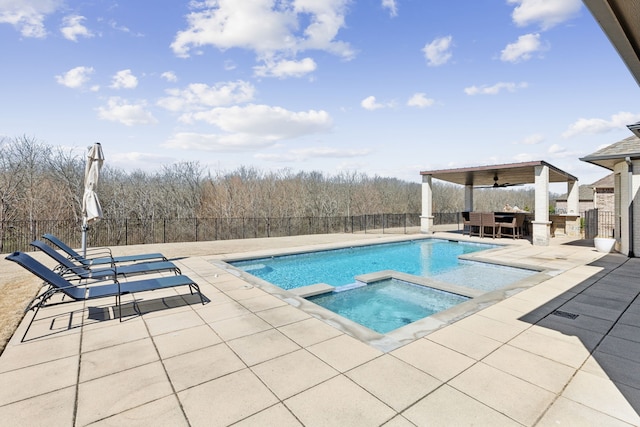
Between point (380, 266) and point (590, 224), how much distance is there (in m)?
11.4

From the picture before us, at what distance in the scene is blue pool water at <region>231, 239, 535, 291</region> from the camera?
7.46 meters

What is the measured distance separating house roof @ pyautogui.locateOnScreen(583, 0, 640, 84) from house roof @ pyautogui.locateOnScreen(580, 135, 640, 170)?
8.20 metres

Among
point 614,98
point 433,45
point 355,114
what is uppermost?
point 433,45

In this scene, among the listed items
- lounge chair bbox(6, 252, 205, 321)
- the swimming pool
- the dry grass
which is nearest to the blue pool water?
the swimming pool

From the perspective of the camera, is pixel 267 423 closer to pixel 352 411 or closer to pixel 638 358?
pixel 352 411

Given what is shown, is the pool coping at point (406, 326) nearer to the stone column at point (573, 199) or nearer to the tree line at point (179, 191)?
the tree line at point (179, 191)

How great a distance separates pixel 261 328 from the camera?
367cm

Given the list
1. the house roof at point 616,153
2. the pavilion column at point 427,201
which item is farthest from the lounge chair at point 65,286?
the pavilion column at point 427,201

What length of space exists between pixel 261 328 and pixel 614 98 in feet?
36.0

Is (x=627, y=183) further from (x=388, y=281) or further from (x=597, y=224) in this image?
(x=388, y=281)

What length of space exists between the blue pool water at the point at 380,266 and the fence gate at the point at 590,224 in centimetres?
555

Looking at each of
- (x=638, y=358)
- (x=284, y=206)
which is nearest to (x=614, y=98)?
(x=638, y=358)

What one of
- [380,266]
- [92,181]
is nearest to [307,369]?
[380,266]

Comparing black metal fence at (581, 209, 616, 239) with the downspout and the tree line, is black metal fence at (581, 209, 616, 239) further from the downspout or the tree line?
the tree line
